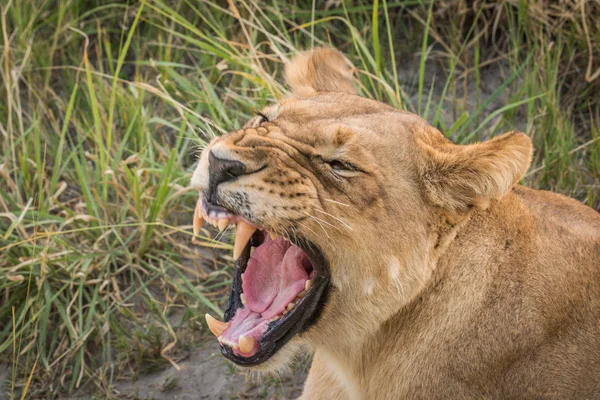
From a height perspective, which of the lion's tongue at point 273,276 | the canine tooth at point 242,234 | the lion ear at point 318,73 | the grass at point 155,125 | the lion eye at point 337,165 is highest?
the lion eye at point 337,165

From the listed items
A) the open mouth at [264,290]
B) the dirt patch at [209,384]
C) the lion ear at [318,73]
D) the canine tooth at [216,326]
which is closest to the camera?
the open mouth at [264,290]

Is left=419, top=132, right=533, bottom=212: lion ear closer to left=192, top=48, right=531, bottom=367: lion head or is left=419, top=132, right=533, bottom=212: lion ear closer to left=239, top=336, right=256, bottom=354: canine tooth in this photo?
left=192, top=48, right=531, bottom=367: lion head

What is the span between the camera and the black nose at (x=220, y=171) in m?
2.21

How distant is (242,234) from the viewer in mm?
2350

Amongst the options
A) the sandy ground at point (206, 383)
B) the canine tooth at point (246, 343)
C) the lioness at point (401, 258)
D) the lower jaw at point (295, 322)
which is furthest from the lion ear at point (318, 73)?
the sandy ground at point (206, 383)

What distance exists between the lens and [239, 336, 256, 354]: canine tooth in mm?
2387

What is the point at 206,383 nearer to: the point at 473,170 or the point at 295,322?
the point at 295,322

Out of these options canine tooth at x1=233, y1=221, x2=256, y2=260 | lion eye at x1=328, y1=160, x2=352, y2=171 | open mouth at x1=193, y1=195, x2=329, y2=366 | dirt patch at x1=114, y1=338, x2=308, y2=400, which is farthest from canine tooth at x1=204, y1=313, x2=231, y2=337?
dirt patch at x1=114, y1=338, x2=308, y2=400

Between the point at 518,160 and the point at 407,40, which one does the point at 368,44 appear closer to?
the point at 407,40

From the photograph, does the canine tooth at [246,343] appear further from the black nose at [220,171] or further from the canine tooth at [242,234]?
the black nose at [220,171]

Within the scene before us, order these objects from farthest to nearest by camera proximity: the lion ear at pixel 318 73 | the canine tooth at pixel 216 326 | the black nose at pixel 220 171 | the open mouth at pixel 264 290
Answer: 1. the lion ear at pixel 318 73
2. the canine tooth at pixel 216 326
3. the open mouth at pixel 264 290
4. the black nose at pixel 220 171

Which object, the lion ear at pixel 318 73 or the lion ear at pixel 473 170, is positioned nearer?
the lion ear at pixel 473 170

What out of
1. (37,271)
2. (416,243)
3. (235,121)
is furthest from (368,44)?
(416,243)

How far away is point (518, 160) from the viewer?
2221mm
